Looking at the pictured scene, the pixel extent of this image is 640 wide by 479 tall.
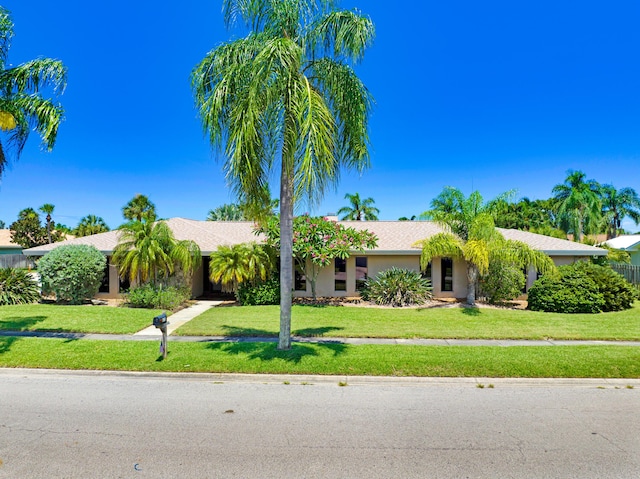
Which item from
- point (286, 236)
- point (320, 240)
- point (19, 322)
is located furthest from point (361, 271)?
point (19, 322)

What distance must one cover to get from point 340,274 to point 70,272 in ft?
37.9

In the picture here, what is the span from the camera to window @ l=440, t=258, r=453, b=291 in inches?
707

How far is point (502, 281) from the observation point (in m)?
15.6

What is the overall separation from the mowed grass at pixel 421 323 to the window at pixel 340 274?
3.23m

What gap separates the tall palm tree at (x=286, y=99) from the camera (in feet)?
23.4

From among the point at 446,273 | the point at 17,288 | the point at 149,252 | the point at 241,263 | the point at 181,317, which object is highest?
the point at 149,252

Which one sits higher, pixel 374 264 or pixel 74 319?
pixel 374 264

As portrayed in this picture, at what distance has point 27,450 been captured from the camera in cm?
443

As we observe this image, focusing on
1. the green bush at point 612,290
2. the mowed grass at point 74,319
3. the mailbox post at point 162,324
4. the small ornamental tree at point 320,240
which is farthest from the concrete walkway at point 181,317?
the green bush at point 612,290

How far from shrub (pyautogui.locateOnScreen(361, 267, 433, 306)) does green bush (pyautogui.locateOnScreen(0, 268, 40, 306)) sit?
1467 cm

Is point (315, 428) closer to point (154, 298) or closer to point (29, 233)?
point (154, 298)

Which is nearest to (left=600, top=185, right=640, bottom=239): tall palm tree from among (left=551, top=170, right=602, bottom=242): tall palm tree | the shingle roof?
(left=551, top=170, right=602, bottom=242): tall palm tree

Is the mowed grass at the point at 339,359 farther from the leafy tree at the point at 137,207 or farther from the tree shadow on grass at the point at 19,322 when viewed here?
the leafy tree at the point at 137,207

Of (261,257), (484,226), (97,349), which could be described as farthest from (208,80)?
(484,226)
